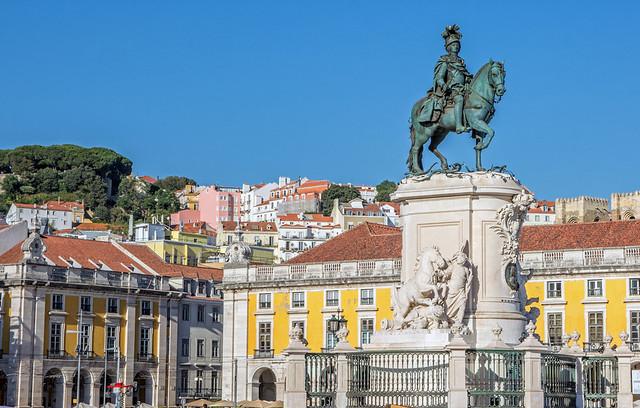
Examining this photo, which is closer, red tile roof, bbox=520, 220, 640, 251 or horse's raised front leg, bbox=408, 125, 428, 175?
horse's raised front leg, bbox=408, 125, 428, 175

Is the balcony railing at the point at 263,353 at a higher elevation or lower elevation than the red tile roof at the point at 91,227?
lower

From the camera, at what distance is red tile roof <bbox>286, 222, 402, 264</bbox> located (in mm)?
74562

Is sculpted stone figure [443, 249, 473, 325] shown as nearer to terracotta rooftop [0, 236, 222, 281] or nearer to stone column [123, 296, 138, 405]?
terracotta rooftop [0, 236, 222, 281]

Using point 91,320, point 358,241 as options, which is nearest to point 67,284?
point 91,320

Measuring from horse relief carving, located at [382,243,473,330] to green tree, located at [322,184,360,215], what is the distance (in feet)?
503

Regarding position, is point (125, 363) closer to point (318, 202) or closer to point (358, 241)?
point (358, 241)

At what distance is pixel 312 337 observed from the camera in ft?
245

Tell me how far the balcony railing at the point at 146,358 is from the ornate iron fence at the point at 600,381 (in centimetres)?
5631

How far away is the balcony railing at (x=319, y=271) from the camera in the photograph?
7206 centimetres

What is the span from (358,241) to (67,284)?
627 inches

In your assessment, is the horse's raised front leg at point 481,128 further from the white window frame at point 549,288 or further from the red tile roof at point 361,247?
the red tile roof at point 361,247

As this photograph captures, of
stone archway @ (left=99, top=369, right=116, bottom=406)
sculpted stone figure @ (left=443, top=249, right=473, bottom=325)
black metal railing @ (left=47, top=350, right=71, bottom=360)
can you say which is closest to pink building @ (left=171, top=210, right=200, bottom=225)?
stone archway @ (left=99, top=369, right=116, bottom=406)

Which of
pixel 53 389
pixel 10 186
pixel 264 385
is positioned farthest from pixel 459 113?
pixel 10 186

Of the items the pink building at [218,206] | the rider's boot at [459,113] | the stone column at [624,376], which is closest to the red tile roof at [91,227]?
the pink building at [218,206]
